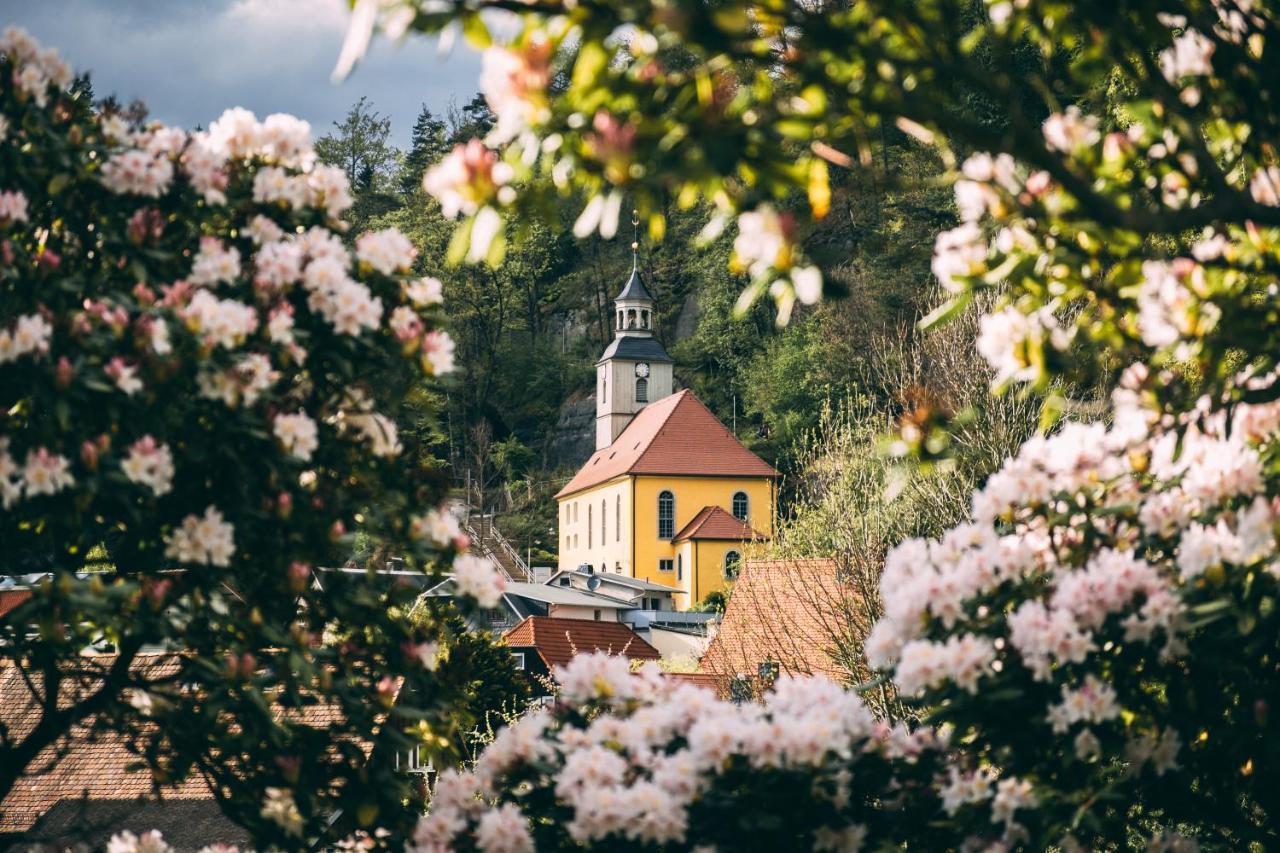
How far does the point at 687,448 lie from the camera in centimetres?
6003

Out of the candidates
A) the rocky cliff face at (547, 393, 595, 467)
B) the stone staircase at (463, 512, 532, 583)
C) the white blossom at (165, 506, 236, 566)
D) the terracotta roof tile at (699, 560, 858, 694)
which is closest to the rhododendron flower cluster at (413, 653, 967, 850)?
the white blossom at (165, 506, 236, 566)

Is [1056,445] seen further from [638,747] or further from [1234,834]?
[638,747]

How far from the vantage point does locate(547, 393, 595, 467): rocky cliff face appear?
73.7 meters

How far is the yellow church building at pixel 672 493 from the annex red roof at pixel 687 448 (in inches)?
1.8

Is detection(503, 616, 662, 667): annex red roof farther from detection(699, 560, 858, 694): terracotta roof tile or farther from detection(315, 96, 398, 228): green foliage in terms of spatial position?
detection(315, 96, 398, 228): green foliage

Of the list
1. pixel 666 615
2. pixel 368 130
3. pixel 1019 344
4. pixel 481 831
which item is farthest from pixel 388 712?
pixel 368 130

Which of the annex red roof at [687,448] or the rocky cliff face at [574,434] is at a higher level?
the rocky cliff face at [574,434]

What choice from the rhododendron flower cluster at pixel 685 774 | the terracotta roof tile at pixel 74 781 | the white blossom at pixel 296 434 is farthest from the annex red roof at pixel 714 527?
A: the white blossom at pixel 296 434

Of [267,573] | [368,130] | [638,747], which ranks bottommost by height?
[638,747]

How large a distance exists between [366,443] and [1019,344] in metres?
2.13

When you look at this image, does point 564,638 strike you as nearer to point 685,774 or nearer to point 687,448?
point 687,448

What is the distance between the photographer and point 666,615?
153ft

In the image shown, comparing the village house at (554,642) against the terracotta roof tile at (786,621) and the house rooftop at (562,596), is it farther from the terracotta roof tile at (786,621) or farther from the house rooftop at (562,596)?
the terracotta roof tile at (786,621)

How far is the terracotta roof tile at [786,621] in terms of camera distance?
1633cm
